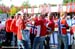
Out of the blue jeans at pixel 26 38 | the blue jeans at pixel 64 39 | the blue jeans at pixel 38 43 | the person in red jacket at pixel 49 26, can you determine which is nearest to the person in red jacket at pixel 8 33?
the blue jeans at pixel 26 38

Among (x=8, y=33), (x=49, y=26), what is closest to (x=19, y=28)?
(x=8, y=33)

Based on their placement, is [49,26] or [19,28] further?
[19,28]

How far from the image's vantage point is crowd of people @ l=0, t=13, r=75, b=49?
7070 mm

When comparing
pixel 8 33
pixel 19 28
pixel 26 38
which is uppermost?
pixel 19 28

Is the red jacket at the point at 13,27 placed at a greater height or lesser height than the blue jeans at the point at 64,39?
greater

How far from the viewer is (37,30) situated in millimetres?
7102

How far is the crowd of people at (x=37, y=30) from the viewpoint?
7070 mm

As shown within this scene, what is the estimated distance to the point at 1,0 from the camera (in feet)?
23.5

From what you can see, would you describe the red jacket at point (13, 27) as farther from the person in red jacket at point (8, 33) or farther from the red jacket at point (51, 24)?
the red jacket at point (51, 24)

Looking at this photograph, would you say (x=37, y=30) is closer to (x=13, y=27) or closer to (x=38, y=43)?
(x=38, y=43)

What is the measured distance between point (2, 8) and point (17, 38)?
0.82 metres

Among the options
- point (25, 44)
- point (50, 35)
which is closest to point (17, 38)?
point (25, 44)

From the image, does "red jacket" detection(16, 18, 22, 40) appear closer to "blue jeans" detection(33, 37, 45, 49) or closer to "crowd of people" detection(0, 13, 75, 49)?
"crowd of people" detection(0, 13, 75, 49)

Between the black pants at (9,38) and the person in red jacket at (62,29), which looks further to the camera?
the black pants at (9,38)
